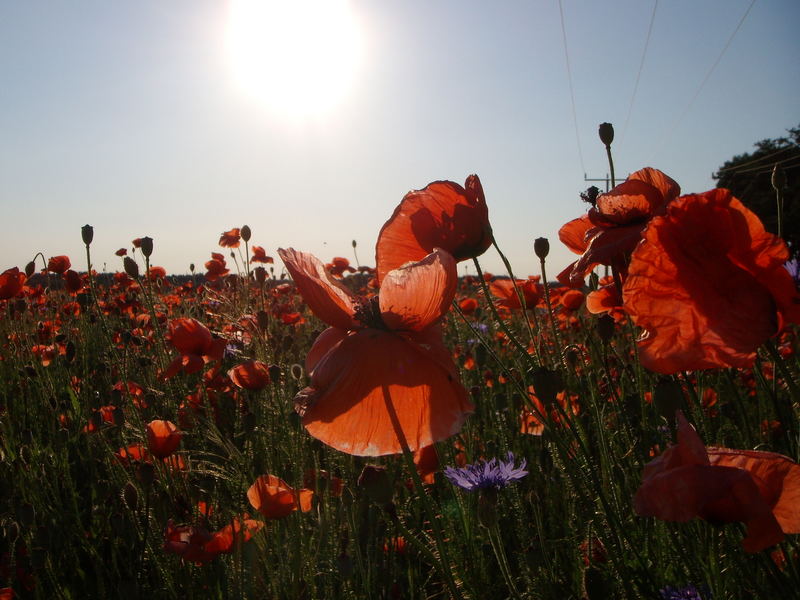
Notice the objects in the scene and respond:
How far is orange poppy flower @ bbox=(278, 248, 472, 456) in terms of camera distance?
92 centimetres

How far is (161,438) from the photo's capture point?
75.0 inches

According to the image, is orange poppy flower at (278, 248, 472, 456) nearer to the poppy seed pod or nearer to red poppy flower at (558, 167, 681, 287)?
red poppy flower at (558, 167, 681, 287)

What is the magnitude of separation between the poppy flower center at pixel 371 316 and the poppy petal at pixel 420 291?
0.02 metres

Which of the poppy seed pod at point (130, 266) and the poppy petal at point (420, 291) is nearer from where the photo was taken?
the poppy petal at point (420, 291)

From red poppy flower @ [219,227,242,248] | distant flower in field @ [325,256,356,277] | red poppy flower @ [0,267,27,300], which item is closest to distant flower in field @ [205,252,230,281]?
red poppy flower @ [219,227,242,248]

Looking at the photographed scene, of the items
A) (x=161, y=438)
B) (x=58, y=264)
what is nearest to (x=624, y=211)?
(x=161, y=438)

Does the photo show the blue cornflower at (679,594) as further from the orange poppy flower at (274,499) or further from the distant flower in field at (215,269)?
the distant flower in field at (215,269)

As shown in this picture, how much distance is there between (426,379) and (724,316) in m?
0.44

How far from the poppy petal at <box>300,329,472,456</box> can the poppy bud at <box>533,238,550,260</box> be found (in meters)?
0.84

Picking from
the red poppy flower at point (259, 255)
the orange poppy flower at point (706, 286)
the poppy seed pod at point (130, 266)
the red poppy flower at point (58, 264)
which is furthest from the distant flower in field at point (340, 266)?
the orange poppy flower at point (706, 286)

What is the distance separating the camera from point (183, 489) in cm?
223

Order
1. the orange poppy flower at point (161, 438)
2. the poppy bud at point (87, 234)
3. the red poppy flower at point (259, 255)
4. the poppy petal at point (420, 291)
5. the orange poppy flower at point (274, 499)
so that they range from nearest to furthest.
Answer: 1. the poppy petal at point (420, 291)
2. the orange poppy flower at point (274, 499)
3. the orange poppy flower at point (161, 438)
4. the poppy bud at point (87, 234)
5. the red poppy flower at point (259, 255)

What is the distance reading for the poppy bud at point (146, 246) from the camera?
249 cm

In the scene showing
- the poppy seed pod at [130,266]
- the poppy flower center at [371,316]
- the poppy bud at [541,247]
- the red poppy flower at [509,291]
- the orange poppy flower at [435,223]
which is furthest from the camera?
the poppy seed pod at [130,266]
